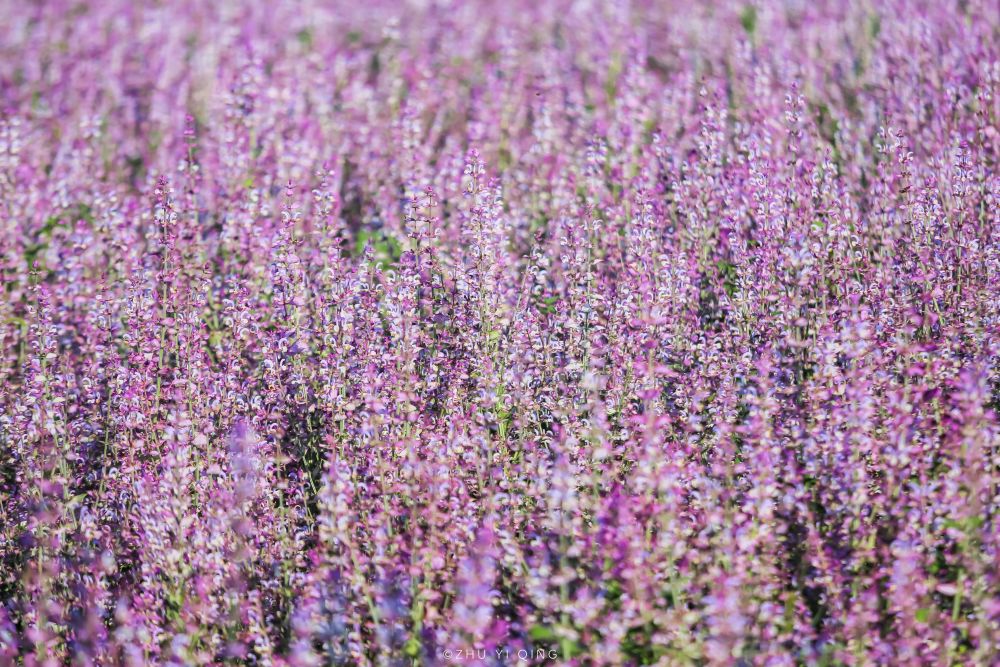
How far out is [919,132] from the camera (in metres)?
5.29

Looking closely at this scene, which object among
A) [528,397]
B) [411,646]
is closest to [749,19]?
[528,397]

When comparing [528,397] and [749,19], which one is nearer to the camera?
[528,397]

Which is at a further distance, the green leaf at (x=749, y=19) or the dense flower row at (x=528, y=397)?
the green leaf at (x=749, y=19)

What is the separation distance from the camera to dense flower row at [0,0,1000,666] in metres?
3.01

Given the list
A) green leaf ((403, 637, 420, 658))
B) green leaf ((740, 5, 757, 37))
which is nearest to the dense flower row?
green leaf ((403, 637, 420, 658))

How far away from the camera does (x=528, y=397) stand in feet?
11.8

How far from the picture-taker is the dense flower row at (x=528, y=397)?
9.88ft

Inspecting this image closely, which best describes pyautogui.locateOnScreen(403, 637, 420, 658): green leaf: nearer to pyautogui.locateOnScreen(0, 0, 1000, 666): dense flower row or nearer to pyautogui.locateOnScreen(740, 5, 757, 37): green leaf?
pyautogui.locateOnScreen(0, 0, 1000, 666): dense flower row

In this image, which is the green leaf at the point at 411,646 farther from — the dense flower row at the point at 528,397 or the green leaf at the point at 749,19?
the green leaf at the point at 749,19

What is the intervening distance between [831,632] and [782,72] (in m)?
3.83

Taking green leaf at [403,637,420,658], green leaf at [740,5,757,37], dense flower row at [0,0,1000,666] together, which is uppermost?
green leaf at [740,5,757,37]

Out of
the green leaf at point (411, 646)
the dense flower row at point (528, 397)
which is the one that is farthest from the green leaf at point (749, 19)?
the green leaf at point (411, 646)

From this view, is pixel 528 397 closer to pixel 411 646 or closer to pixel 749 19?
pixel 411 646

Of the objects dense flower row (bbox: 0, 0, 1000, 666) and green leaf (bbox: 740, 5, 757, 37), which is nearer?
dense flower row (bbox: 0, 0, 1000, 666)
